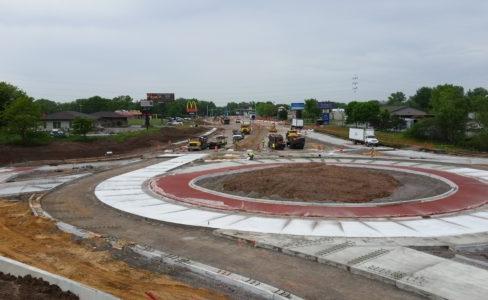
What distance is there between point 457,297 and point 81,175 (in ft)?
94.4

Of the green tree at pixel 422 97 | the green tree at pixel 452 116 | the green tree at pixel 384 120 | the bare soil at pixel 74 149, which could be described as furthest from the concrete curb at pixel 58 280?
the green tree at pixel 422 97

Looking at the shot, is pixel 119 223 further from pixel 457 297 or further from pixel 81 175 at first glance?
pixel 81 175

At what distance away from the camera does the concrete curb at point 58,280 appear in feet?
31.0

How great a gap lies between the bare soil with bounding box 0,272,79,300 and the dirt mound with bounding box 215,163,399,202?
43.6 feet

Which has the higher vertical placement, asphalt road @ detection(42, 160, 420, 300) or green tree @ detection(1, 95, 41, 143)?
Result: green tree @ detection(1, 95, 41, 143)

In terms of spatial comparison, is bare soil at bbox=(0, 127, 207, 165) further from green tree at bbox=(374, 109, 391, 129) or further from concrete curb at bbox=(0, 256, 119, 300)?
green tree at bbox=(374, 109, 391, 129)

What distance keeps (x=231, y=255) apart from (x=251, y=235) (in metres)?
2.11

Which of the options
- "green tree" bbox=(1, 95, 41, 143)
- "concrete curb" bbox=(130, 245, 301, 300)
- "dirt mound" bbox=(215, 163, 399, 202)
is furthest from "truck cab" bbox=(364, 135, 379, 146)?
"concrete curb" bbox=(130, 245, 301, 300)

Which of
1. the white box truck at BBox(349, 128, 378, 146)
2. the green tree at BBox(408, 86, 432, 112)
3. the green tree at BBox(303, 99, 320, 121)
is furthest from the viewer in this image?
the green tree at BBox(303, 99, 320, 121)

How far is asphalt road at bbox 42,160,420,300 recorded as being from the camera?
1084cm

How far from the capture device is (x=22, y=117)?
52250mm

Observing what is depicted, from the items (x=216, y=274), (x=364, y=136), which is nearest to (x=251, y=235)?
(x=216, y=274)

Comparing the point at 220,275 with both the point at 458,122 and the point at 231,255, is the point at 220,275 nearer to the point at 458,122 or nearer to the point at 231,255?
the point at 231,255

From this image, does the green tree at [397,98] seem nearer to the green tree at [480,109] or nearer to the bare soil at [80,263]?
the green tree at [480,109]
